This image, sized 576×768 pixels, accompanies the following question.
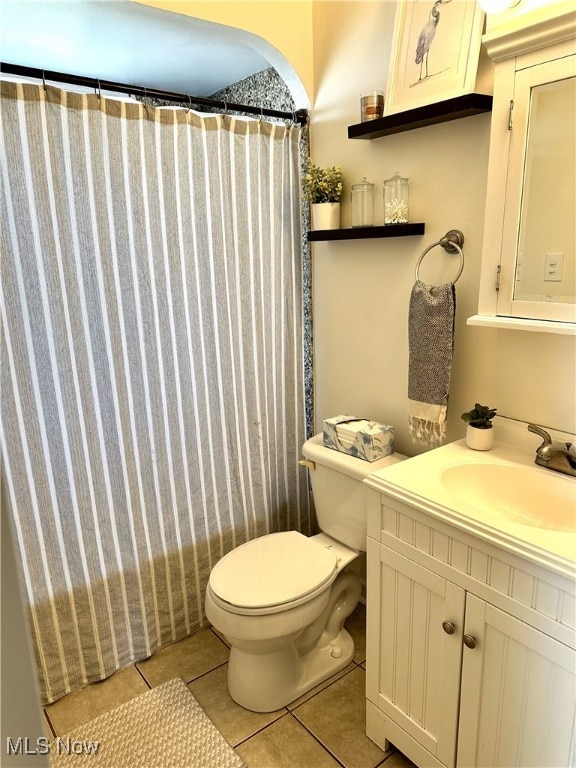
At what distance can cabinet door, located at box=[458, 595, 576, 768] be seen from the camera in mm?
1109

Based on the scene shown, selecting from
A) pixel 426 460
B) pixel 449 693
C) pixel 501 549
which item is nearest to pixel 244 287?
pixel 426 460

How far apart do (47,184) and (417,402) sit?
1.30 m

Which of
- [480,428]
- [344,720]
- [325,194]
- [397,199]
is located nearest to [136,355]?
[325,194]

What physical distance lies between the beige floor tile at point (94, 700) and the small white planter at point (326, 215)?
1.78 meters

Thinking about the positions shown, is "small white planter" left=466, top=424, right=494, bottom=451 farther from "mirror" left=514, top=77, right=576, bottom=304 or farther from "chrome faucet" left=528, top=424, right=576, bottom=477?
"mirror" left=514, top=77, right=576, bottom=304

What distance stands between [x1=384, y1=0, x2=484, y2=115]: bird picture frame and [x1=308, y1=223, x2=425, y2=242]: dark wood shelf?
349mm

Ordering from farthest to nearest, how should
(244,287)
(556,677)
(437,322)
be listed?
(244,287)
(437,322)
(556,677)

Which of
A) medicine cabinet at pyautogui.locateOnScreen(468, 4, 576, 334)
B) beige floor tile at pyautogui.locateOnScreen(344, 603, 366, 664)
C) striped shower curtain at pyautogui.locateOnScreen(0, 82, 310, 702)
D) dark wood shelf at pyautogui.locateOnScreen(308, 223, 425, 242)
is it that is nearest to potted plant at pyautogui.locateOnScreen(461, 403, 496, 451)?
medicine cabinet at pyautogui.locateOnScreen(468, 4, 576, 334)

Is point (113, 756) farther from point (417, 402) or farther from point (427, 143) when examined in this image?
point (427, 143)

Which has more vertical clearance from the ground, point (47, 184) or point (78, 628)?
point (47, 184)

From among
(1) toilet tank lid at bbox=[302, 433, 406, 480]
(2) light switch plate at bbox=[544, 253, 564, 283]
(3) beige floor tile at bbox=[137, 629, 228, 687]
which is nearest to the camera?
(2) light switch plate at bbox=[544, 253, 564, 283]

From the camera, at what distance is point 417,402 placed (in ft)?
5.65

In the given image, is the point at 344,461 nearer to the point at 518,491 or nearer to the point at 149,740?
the point at 518,491

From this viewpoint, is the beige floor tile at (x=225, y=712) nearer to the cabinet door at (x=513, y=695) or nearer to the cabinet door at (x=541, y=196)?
the cabinet door at (x=513, y=695)
